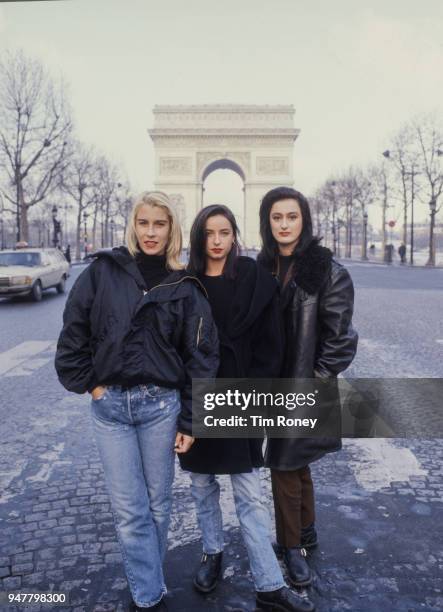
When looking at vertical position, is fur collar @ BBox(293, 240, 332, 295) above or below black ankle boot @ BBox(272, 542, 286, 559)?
above

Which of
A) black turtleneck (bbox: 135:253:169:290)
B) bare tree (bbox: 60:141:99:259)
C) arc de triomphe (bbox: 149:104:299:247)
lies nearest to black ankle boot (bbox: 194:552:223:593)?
black turtleneck (bbox: 135:253:169:290)

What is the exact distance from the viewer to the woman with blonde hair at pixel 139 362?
7.89 feet

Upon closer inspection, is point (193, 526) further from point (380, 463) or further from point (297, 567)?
point (380, 463)

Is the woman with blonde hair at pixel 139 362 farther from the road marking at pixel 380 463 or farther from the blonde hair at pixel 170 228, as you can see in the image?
the road marking at pixel 380 463

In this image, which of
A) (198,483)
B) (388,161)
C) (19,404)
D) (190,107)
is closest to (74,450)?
(19,404)

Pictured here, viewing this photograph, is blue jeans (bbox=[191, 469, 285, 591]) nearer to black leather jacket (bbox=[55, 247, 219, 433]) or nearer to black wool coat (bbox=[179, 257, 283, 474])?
black wool coat (bbox=[179, 257, 283, 474])

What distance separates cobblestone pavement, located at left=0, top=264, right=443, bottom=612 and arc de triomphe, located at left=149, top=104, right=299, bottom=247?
50353mm

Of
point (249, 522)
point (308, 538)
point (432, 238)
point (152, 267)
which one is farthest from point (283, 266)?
point (432, 238)

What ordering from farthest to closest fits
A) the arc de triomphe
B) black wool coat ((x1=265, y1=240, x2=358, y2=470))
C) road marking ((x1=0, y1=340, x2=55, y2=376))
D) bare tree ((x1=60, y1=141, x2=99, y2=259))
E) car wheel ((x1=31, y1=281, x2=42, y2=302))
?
the arc de triomphe, bare tree ((x1=60, y1=141, x2=99, y2=259)), car wheel ((x1=31, y1=281, x2=42, y2=302)), road marking ((x1=0, y1=340, x2=55, y2=376)), black wool coat ((x1=265, y1=240, x2=358, y2=470))

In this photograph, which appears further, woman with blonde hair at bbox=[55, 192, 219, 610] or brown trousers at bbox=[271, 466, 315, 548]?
brown trousers at bbox=[271, 466, 315, 548]

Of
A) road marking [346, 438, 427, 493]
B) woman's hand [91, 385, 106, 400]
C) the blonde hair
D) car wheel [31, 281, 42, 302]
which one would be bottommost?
road marking [346, 438, 427, 493]

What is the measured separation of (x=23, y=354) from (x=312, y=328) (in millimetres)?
6220

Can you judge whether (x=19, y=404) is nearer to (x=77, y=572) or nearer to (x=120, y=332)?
(x=77, y=572)

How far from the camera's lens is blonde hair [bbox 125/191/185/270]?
8.15 feet
